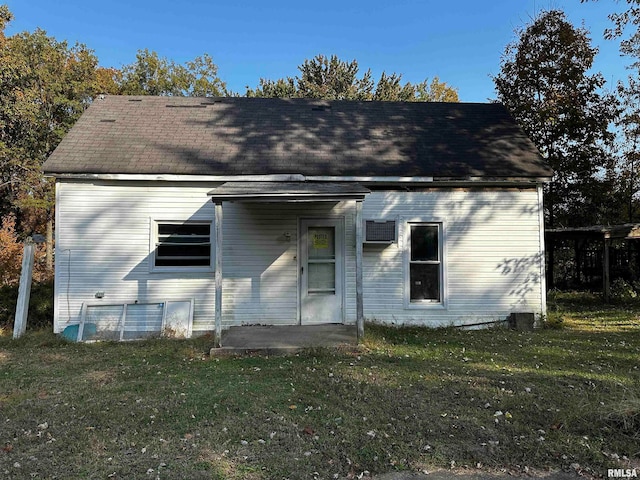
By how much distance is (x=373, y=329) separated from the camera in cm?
750

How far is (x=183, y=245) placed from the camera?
26.0 feet

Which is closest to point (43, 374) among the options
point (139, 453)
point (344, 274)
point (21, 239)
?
point (139, 453)

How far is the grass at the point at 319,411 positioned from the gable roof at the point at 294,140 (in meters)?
3.49

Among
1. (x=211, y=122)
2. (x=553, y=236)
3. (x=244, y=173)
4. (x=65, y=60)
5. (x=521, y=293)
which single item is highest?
(x=65, y=60)

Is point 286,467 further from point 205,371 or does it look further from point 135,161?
point 135,161

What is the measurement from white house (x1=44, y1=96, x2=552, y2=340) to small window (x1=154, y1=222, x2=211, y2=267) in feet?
0.09

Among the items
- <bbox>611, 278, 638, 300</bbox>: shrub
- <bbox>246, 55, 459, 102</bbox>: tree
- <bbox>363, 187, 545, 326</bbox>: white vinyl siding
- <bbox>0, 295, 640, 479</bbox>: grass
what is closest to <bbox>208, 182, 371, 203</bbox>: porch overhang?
<bbox>363, 187, 545, 326</bbox>: white vinyl siding

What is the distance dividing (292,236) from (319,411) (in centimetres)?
439

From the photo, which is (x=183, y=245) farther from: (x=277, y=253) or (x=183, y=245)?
(x=277, y=253)

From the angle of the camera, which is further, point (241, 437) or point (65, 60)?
point (65, 60)

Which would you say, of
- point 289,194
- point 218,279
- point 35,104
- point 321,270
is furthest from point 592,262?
point 35,104

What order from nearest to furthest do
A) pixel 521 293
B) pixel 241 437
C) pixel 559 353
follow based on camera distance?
1. pixel 241 437
2. pixel 559 353
3. pixel 521 293

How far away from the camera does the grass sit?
3.05m

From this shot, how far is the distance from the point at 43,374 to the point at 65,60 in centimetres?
2041
